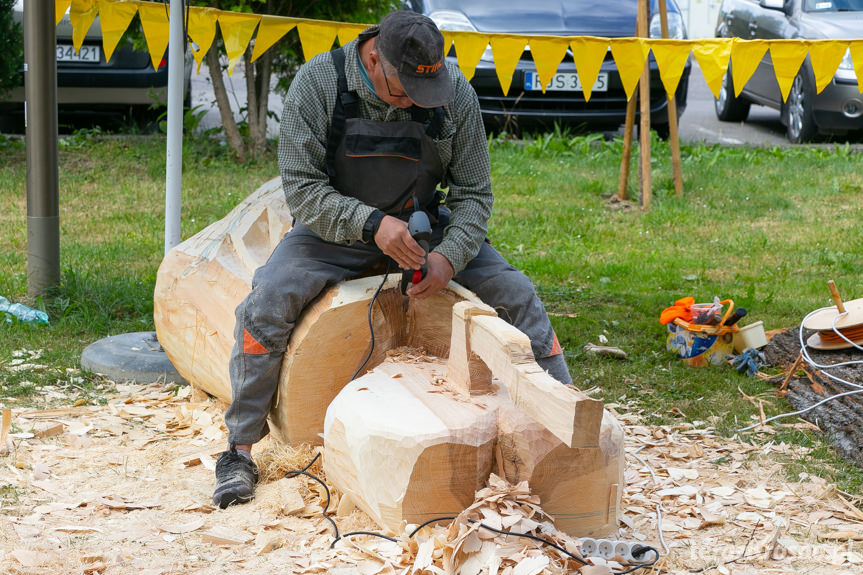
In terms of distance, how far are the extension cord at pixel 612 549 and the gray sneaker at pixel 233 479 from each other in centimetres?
113

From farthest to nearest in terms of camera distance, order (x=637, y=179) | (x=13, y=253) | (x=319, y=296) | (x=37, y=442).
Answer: (x=637, y=179)
(x=13, y=253)
(x=37, y=442)
(x=319, y=296)

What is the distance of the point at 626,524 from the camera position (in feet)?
10.3

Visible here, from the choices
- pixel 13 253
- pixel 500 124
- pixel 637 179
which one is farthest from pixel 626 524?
pixel 500 124

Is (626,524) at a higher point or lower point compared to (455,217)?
lower

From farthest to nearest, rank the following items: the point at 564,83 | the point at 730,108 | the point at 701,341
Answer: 1. the point at 730,108
2. the point at 564,83
3. the point at 701,341

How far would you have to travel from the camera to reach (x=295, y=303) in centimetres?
333

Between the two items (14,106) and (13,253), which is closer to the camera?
(13,253)

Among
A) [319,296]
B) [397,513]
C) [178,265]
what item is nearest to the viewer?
[397,513]

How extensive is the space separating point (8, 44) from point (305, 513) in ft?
19.7

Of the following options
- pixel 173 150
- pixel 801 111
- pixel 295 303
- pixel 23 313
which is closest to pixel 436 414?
pixel 295 303

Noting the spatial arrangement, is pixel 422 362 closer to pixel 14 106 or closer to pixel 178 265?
pixel 178 265

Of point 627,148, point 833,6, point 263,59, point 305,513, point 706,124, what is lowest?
point 305,513

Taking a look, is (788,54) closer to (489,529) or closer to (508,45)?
(508,45)

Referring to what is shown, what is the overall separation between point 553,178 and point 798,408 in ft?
14.8
